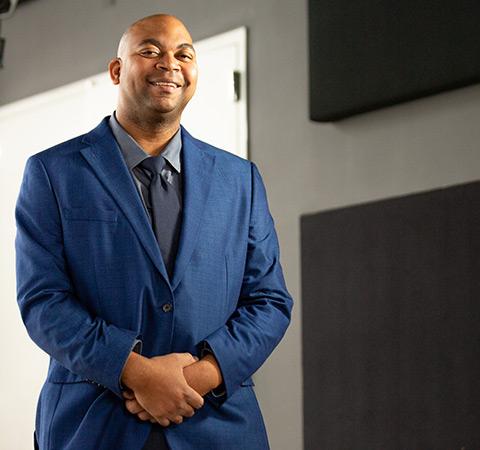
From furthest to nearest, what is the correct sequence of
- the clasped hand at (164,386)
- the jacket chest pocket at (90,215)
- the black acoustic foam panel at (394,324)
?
the black acoustic foam panel at (394,324), the jacket chest pocket at (90,215), the clasped hand at (164,386)

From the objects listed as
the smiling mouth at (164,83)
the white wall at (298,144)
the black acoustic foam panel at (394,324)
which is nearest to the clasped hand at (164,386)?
the smiling mouth at (164,83)

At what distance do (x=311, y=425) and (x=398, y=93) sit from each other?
1.03m

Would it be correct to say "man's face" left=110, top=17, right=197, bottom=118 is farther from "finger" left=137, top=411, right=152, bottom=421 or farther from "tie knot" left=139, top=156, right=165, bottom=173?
"finger" left=137, top=411, right=152, bottom=421

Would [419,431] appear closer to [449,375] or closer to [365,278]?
[449,375]

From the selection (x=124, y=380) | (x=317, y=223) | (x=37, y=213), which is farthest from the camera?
(x=317, y=223)

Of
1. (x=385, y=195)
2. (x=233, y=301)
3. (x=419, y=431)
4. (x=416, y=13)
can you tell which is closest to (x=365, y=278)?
(x=385, y=195)

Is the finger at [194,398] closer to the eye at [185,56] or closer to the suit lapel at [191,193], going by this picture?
the suit lapel at [191,193]

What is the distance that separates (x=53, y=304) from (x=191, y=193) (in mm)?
280

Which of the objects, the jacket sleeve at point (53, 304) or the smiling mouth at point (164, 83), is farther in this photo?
the smiling mouth at point (164, 83)

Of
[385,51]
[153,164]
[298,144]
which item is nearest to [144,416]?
[153,164]

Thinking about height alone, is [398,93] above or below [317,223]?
above

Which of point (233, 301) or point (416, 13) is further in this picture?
point (416, 13)

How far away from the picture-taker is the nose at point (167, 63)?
5.43 ft

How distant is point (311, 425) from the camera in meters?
3.15
